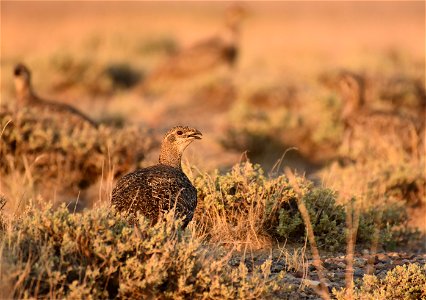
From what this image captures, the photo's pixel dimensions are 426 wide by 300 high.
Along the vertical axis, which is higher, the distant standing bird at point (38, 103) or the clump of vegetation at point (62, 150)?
the distant standing bird at point (38, 103)

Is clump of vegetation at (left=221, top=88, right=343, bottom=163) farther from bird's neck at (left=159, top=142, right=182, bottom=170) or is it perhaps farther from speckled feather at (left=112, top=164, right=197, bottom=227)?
speckled feather at (left=112, top=164, right=197, bottom=227)

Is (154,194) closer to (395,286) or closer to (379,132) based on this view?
(395,286)

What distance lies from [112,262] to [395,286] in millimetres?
2229

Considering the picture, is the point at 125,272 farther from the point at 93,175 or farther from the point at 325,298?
the point at 93,175

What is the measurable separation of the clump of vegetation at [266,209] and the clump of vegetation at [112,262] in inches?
61.9

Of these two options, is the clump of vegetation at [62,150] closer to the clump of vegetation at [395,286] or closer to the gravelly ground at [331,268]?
the gravelly ground at [331,268]

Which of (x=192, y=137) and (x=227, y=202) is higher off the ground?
(x=192, y=137)

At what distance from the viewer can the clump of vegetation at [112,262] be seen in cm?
477

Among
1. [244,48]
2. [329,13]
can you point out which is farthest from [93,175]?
[329,13]

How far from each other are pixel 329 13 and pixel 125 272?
63.4m

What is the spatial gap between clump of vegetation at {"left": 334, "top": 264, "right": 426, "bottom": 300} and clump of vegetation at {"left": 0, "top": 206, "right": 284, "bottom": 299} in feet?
2.53

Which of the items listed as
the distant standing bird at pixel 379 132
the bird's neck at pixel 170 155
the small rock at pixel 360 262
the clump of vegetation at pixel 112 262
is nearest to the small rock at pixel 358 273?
the small rock at pixel 360 262

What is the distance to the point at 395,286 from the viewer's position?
19.2ft

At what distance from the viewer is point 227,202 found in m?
7.12
